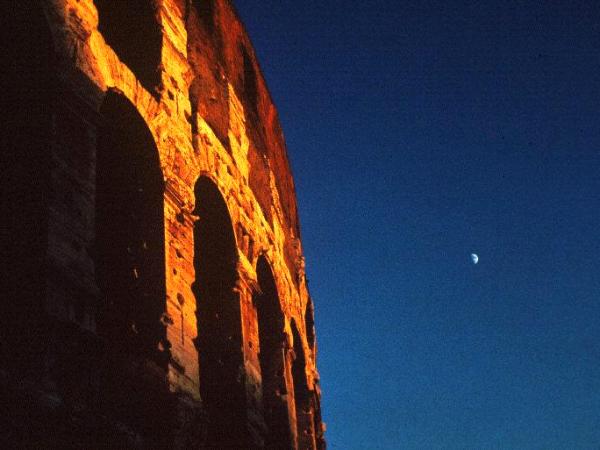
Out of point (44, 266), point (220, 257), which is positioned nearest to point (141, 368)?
point (44, 266)

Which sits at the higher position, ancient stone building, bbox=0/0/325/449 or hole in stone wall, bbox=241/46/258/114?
hole in stone wall, bbox=241/46/258/114

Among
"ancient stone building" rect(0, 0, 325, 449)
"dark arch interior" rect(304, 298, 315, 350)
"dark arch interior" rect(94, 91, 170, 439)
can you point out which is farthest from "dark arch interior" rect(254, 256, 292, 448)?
"dark arch interior" rect(304, 298, 315, 350)

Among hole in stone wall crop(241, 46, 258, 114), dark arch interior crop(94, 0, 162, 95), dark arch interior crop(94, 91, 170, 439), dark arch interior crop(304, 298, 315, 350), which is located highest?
hole in stone wall crop(241, 46, 258, 114)

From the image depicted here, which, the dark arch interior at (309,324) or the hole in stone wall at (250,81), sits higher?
the hole in stone wall at (250,81)

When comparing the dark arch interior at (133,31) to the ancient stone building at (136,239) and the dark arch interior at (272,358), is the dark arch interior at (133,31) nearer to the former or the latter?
the ancient stone building at (136,239)

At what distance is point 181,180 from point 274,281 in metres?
2.91

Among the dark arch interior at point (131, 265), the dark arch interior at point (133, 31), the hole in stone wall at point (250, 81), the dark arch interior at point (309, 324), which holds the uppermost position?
the hole in stone wall at point (250, 81)

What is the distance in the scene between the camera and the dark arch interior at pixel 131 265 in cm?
552

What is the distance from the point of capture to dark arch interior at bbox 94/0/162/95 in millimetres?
7570

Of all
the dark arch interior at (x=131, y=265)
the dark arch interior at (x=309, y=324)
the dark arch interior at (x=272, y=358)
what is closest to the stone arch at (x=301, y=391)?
the dark arch interior at (x=272, y=358)

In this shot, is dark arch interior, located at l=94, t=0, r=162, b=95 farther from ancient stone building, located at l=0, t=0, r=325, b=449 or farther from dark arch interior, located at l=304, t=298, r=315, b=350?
dark arch interior, located at l=304, t=298, r=315, b=350

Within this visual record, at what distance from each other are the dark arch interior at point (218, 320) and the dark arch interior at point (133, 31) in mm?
1297

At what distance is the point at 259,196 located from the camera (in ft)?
Result: 32.1

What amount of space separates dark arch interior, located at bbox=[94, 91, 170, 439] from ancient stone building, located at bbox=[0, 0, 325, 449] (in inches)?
0.5
